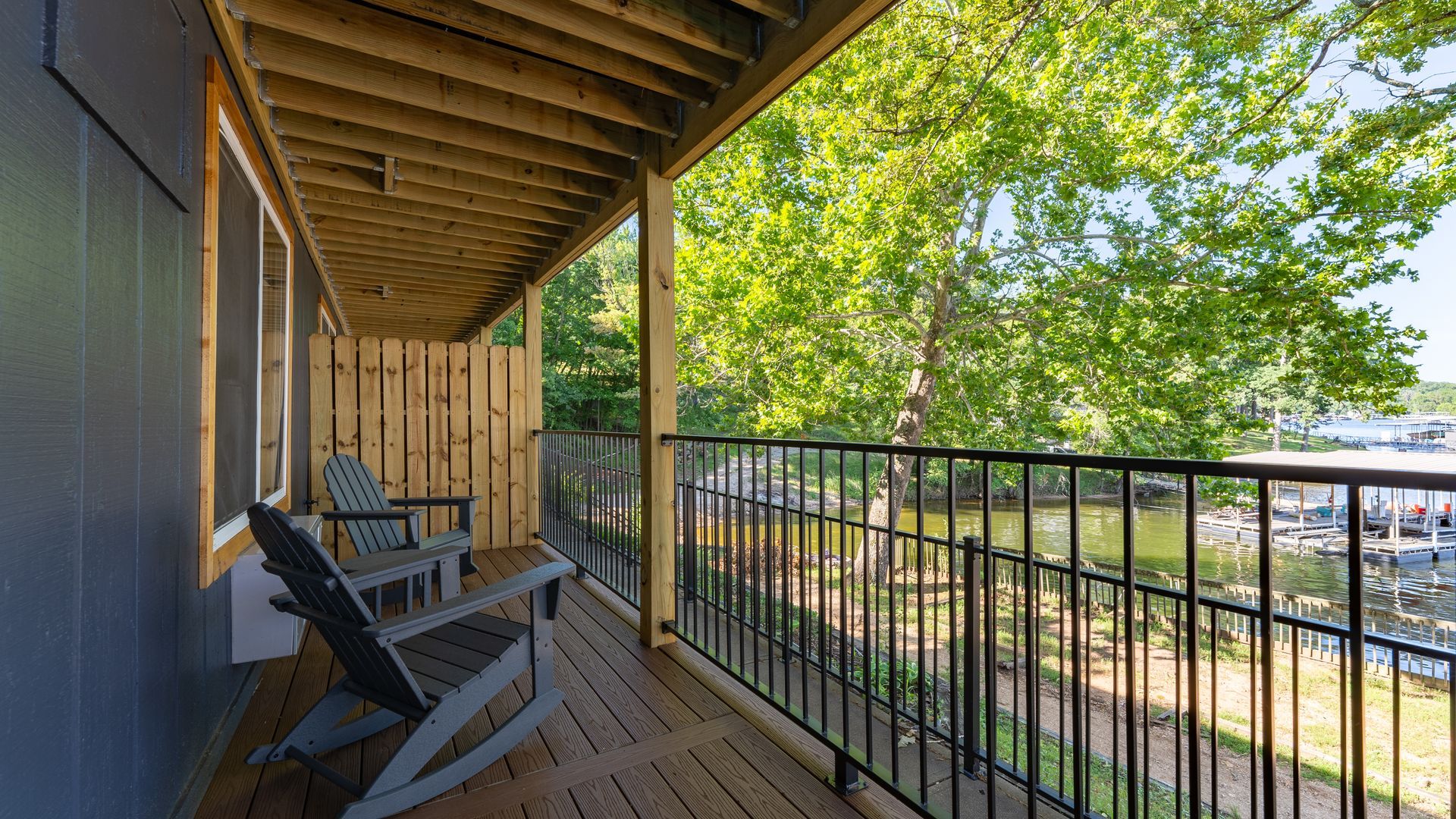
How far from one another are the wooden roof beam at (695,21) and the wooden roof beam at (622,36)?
5 centimetres

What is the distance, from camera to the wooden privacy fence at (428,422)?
15.1 ft

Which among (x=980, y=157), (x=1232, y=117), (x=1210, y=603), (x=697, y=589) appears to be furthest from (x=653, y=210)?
(x=1232, y=117)

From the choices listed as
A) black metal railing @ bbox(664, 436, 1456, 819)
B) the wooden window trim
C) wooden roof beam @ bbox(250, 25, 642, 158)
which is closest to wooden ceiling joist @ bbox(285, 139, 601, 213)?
wooden roof beam @ bbox(250, 25, 642, 158)

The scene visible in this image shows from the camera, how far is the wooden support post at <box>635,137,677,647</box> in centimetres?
302

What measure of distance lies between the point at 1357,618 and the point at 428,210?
454cm

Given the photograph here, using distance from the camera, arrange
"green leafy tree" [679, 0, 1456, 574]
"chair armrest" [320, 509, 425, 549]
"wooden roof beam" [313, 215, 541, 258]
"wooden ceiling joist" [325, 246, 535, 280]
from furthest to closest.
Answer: "green leafy tree" [679, 0, 1456, 574] < "wooden ceiling joist" [325, 246, 535, 280] < "wooden roof beam" [313, 215, 541, 258] < "chair armrest" [320, 509, 425, 549]

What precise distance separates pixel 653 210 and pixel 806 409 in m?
6.78

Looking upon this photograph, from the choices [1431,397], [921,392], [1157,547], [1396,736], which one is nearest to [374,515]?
[1396,736]

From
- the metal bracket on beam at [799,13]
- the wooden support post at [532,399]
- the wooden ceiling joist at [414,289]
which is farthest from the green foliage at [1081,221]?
the metal bracket on beam at [799,13]

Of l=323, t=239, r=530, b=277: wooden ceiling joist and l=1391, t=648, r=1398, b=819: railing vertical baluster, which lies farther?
l=323, t=239, r=530, b=277: wooden ceiling joist

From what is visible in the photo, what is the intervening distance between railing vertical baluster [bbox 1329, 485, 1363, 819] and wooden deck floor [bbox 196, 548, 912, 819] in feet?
3.84

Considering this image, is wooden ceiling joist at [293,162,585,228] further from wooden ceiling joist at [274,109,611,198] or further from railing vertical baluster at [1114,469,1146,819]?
railing vertical baluster at [1114,469,1146,819]

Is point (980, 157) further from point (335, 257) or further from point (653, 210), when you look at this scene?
point (335, 257)

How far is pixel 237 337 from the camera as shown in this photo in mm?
2400
